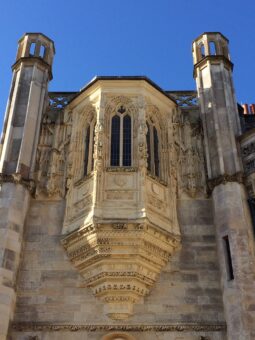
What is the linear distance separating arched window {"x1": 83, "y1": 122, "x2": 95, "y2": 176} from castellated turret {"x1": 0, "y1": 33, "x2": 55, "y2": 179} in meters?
1.81

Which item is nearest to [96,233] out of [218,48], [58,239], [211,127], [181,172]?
[58,239]

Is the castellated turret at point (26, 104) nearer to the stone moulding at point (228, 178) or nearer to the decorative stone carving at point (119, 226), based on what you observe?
the decorative stone carving at point (119, 226)

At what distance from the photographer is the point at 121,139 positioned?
17.8m

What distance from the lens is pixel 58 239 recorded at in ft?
52.5

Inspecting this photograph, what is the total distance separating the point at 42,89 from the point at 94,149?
3932 millimetres

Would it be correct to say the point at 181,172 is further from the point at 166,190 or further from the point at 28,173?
the point at 28,173

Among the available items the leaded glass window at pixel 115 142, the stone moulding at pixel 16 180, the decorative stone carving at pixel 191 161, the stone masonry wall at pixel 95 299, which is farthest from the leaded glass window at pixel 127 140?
the stone moulding at pixel 16 180

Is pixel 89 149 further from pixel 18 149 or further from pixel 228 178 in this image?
pixel 228 178

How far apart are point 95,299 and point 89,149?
18.5 feet

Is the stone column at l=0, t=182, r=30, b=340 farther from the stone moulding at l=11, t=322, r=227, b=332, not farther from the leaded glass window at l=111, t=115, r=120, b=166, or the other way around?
the leaded glass window at l=111, t=115, r=120, b=166

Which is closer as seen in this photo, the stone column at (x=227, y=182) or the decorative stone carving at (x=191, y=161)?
the stone column at (x=227, y=182)

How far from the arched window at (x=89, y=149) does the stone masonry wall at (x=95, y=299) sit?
2.07m

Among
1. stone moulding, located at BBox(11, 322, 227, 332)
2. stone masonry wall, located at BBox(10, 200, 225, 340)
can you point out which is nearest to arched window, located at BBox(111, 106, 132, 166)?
stone masonry wall, located at BBox(10, 200, 225, 340)

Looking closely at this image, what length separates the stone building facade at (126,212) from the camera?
14.3 m
